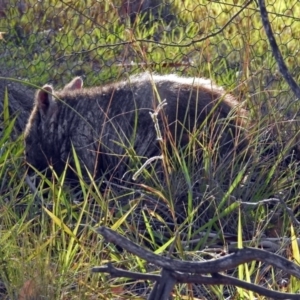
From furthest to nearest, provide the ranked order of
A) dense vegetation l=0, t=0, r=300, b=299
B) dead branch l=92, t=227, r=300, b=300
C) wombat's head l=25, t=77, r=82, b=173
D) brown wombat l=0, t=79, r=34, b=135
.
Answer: brown wombat l=0, t=79, r=34, b=135 → wombat's head l=25, t=77, r=82, b=173 → dense vegetation l=0, t=0, r=300, b=299 → dead branch l=92, t=227, r=300, b=300

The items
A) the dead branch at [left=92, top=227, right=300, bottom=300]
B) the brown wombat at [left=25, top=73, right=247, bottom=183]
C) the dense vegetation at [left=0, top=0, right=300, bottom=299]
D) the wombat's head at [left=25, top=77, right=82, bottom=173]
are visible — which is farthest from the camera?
the wombat's head at [left=25, top=77, right=82, bottom=173]

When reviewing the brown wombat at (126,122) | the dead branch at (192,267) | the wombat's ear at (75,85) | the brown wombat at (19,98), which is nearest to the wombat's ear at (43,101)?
the brown wombat at (126,122)

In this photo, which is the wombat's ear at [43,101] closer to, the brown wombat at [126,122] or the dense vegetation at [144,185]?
the brown wombat at [126,122]

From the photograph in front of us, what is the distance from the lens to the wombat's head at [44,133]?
4.09m

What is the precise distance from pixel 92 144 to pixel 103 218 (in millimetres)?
1065

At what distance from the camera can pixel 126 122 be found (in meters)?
3.83

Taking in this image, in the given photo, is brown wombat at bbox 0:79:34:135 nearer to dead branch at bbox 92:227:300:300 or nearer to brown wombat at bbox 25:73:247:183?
brown wombat at bbox 25:73:247:183

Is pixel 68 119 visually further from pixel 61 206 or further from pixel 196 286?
pixel 196 286

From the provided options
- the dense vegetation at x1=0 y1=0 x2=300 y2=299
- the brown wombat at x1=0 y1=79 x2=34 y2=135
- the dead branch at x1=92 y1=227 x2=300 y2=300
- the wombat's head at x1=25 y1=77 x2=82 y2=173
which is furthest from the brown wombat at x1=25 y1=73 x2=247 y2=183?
the dead branch at x1=92 y1=227 x2=300 y2=300

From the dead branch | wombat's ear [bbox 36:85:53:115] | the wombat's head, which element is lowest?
the dead branch

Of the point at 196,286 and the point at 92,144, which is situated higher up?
the point at 92,144

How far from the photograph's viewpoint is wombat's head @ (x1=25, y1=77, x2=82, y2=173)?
4094 mm

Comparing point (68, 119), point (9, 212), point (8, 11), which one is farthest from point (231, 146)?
point (8, 11)

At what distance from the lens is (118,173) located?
370cm
